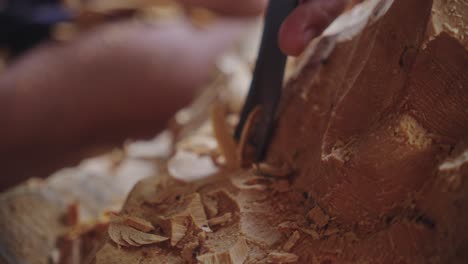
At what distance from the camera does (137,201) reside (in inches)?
30.6

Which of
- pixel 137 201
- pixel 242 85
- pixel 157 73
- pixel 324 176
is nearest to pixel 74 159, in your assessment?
pixel 157 73

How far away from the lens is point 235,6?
7.59 ft

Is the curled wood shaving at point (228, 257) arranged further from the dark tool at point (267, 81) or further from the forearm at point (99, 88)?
the forearm at point (99, 88)

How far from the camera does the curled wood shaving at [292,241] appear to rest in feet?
2.09

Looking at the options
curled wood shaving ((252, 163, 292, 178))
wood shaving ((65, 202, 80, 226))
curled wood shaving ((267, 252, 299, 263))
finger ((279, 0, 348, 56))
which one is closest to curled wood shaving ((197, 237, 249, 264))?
curled wood shaving ((267, 252, 299, 263))

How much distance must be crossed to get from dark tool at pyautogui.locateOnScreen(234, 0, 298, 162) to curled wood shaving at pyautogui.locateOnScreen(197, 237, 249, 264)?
25 centimetres

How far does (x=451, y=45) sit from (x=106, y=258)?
19.0 inches

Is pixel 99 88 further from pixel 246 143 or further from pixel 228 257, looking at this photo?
pixel 228 257

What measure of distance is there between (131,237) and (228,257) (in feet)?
0.46

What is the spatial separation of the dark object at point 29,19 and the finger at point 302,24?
→ 5.46 feet

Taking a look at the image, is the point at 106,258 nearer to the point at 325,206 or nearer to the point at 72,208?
the point at 325,206

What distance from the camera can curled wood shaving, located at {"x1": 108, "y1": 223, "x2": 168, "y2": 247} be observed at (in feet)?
2.20

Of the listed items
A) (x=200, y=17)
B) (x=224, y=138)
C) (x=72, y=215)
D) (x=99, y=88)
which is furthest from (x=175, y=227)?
(x=200, y=17)

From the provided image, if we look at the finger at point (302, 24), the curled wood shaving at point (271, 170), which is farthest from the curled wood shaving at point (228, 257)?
the finger at point (302, 24)
